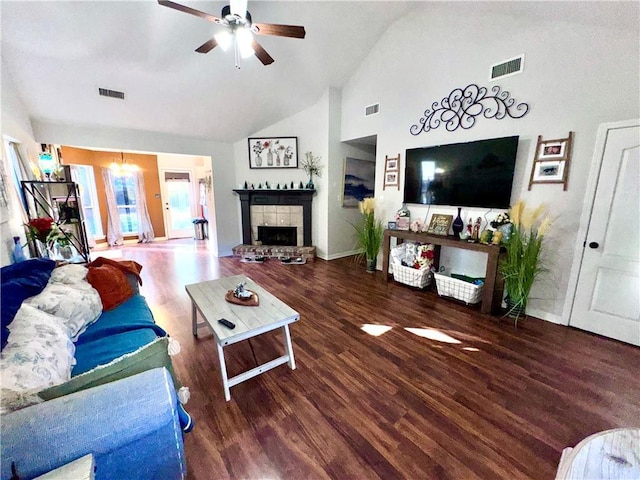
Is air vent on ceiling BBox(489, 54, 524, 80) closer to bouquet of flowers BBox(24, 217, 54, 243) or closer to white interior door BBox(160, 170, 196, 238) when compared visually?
bouquet of flowers BBox(24, 217, 54, 243)

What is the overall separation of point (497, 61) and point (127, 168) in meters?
7.51

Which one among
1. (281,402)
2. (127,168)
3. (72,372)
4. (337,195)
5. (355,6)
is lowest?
(281,402)

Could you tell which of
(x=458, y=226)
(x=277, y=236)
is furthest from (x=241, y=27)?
(x=277, y=236)

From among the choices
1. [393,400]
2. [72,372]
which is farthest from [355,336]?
[72,372]

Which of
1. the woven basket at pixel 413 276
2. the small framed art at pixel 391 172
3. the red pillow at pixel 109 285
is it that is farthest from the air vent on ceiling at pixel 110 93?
the woven basket at pixel 413 276

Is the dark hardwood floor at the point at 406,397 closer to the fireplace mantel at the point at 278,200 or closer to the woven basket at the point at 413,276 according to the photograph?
the woven basket at the point at 413,276

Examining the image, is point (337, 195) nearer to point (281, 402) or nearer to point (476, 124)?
point (476, 124)

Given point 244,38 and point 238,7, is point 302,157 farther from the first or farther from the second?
point 238,7

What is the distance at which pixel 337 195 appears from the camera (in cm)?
513

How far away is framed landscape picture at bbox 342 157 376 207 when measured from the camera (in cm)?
521

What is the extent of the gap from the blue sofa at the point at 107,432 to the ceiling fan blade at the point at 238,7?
2610 millimetres

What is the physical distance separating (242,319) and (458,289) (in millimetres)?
2548

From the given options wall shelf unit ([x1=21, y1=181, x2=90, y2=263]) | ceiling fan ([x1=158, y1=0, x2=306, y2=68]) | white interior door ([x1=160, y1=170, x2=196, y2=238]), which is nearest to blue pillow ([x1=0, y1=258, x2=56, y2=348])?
wall shelf unit ([x1=21, y1=181, x2=90, y2=263])

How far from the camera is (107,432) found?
838mm
